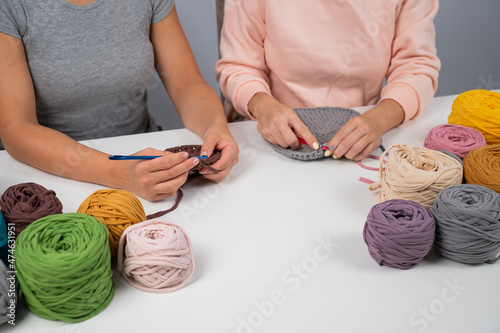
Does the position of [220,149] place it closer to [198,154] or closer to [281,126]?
[198,154]

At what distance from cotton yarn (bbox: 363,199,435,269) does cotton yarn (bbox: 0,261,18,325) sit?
1.70ft

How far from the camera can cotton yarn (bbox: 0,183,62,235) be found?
81 centimetres

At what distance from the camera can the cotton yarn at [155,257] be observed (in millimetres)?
755

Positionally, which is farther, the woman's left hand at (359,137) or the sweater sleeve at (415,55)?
the sweater sleeve at (415,55)

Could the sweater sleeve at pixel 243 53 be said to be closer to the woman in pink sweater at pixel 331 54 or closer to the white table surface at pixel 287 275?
the woman in pink sweater at pixel 331 54

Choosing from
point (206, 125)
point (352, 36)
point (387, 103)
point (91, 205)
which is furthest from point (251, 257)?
point (352, 36)

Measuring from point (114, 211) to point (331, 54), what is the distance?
711 millimetres

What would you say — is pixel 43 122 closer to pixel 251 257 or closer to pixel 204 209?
pixel 204 209

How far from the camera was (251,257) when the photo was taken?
0.84 m

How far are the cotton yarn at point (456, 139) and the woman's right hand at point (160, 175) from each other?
47 cm

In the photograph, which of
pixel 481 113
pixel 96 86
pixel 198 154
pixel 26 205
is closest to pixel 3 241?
pixel 26 205

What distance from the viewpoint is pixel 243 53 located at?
52.3 inches

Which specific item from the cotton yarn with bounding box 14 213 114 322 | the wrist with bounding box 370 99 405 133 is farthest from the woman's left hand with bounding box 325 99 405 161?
the cotton yarn with bounding box 14 213 114 322

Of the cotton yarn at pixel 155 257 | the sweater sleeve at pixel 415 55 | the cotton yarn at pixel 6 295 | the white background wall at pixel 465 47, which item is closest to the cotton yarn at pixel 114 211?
the cotton yarn at pixel 155 257
